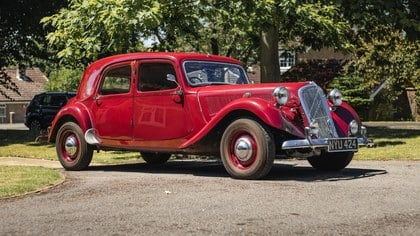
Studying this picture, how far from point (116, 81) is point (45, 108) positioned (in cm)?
2053

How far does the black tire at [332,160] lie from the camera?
9.66 m

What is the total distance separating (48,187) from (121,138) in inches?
90.6

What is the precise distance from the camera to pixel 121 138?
33.7 feet

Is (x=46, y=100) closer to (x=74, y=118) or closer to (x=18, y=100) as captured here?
(x=74, y=118)

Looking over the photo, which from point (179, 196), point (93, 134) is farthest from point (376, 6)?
point (179, 196)

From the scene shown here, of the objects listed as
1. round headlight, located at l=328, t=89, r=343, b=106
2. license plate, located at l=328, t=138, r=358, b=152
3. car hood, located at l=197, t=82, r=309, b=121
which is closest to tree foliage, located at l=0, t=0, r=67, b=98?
car hood, located at l=197, t=82, r=309, b=121

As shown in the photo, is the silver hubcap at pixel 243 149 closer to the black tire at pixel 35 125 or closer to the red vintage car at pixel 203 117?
the red vintage car at pixel 203 117

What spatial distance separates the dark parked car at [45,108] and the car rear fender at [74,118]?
18.6 m

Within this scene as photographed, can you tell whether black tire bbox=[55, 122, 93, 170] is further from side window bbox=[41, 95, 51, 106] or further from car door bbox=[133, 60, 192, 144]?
side window bbox=[41, 95, 51, 106]

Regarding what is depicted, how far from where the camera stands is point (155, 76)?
10023 mm

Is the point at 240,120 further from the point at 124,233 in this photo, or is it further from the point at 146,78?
the point at 124,233

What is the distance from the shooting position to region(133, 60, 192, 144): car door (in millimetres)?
9477

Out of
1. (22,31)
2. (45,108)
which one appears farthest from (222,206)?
(45,108)

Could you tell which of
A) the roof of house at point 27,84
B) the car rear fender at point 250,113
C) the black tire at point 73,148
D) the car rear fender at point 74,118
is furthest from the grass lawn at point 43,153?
the roof of house at point 27,84
